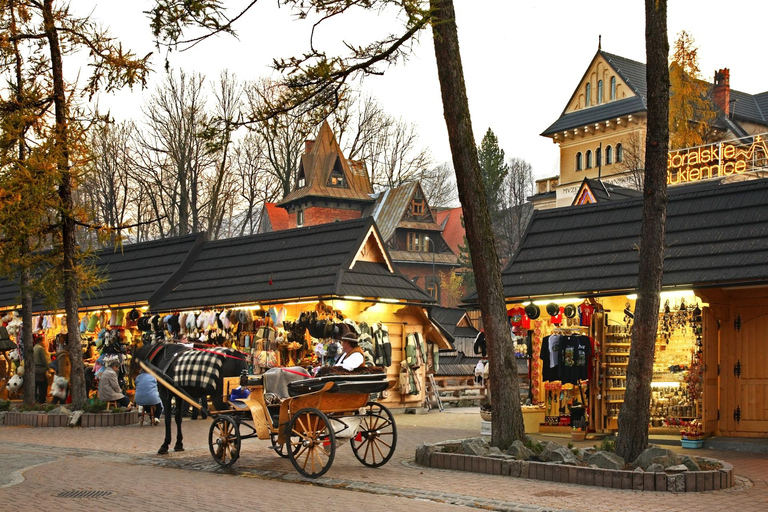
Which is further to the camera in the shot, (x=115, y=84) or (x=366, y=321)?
(x=366, y=321)

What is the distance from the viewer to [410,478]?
39.3 feet

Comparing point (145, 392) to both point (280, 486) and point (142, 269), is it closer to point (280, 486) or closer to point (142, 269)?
point (142, 269)

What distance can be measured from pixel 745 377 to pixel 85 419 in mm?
13153

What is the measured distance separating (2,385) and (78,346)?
24.6 feet

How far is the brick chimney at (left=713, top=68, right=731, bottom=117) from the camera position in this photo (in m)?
59.6

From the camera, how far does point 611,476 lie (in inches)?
444

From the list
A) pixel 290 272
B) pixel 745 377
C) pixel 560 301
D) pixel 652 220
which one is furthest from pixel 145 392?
pixel 745 377

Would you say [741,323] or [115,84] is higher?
[115,84]

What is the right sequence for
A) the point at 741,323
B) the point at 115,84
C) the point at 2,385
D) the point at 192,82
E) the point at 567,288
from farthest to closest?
the point at 192,82 < the point at 2,385 < the point at 115,84 < the point at 567,288 < the point at 741,323

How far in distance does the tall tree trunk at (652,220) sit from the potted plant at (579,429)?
5.11m

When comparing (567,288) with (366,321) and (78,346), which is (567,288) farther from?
(78,346)

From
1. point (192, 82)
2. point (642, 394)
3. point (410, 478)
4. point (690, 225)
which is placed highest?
point (192, 82)

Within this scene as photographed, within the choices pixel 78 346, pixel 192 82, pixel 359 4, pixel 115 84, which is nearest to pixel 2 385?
pixel 78 346

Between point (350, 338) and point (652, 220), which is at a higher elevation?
point (652, 220)
